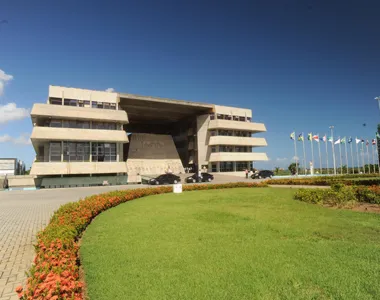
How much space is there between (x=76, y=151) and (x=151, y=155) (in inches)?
726

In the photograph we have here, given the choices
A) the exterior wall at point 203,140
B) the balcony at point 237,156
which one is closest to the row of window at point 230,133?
the exterior wall at point 203,140

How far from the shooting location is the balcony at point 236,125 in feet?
174

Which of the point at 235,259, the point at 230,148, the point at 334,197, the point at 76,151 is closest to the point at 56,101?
the point at 76,151

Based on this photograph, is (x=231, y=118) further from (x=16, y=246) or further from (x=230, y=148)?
(x=16, y=246)

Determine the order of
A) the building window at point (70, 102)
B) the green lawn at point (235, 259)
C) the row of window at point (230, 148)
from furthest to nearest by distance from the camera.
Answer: the row of window at point (230, 148) < the building window at point (70, 102) < the green lawn at point (235, 259)

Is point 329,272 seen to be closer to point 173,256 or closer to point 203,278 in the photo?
point 203,278

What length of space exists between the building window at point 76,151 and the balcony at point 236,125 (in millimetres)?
24669

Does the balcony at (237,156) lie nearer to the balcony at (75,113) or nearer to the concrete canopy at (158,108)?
the concrete canopy at (158,108)

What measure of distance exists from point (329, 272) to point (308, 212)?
6622mm

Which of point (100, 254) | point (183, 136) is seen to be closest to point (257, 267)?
point (100, 254)

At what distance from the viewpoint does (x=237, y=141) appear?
55594 mm

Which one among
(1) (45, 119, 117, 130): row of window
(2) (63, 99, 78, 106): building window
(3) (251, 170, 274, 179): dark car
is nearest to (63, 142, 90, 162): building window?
(1) (45, 119, 117, 130): row of window

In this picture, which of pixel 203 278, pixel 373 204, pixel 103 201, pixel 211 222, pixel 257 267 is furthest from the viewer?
pixel 103 201

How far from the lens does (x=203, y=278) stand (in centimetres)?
482
